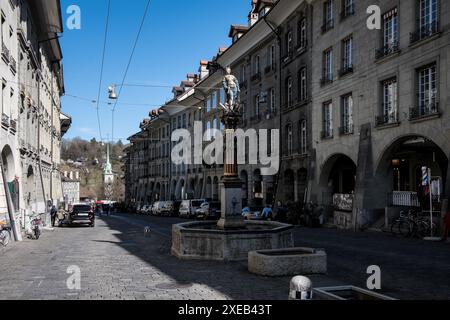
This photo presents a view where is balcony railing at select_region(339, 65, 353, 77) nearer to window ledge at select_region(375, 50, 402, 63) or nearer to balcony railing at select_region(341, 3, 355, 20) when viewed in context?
window ledge at select_region(375, 50, 402, 63)

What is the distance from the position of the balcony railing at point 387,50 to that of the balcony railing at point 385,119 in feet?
9.29

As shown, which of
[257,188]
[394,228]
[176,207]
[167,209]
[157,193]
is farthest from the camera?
[157,193]

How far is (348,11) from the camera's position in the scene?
26.3 metres

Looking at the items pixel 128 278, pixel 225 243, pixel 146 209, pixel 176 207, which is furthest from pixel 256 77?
pixel 128 278

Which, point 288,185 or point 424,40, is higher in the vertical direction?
point 424,40

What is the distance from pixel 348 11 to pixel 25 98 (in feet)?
61.0

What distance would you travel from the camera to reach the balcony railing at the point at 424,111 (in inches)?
760

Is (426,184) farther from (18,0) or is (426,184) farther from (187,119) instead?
(187,119)

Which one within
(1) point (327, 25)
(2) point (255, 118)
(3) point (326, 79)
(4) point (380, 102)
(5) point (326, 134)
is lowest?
(5) point (326, 134)

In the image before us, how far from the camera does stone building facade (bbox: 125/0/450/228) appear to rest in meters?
20.4

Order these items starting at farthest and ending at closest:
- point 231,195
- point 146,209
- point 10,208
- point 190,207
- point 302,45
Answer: point 146,209
point 190,207
point 302,45
point 10,208
point 231,195

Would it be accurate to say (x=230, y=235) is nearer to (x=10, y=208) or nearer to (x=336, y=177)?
(x=10, y=208)

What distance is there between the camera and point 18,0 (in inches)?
989
